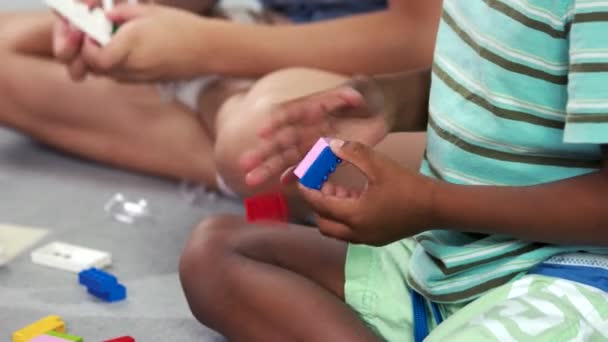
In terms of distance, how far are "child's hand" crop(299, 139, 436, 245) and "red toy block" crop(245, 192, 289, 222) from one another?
0.23 m

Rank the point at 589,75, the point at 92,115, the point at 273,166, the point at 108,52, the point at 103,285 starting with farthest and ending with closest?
the point at 92,115, the point at 108,52, the point at 103,285, the point at 273,166, the point at 589,75

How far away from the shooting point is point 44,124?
1.26 m

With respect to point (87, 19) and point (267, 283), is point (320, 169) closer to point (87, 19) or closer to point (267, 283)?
point (267, 283)

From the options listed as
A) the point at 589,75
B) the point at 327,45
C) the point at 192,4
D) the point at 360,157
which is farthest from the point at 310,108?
the point at 192,4

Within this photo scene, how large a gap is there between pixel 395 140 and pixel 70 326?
14.4 inches

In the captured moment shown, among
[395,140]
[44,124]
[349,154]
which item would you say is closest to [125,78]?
[44,124]

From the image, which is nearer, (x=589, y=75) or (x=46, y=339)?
(x=589, y=75)

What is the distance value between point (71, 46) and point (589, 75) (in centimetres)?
66

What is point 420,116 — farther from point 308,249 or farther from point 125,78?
point 125,78

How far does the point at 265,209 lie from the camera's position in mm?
875

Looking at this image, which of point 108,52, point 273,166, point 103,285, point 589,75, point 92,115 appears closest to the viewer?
point 589,75

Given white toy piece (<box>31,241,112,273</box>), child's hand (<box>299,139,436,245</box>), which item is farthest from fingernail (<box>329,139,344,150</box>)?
white toy piece (<box>31,241,112,273</box>)

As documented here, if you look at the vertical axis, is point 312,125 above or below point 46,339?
above

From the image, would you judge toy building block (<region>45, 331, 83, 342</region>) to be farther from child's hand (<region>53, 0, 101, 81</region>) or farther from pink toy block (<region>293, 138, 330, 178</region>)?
child's hand (<region>53, 0, 101, 81</region>)
